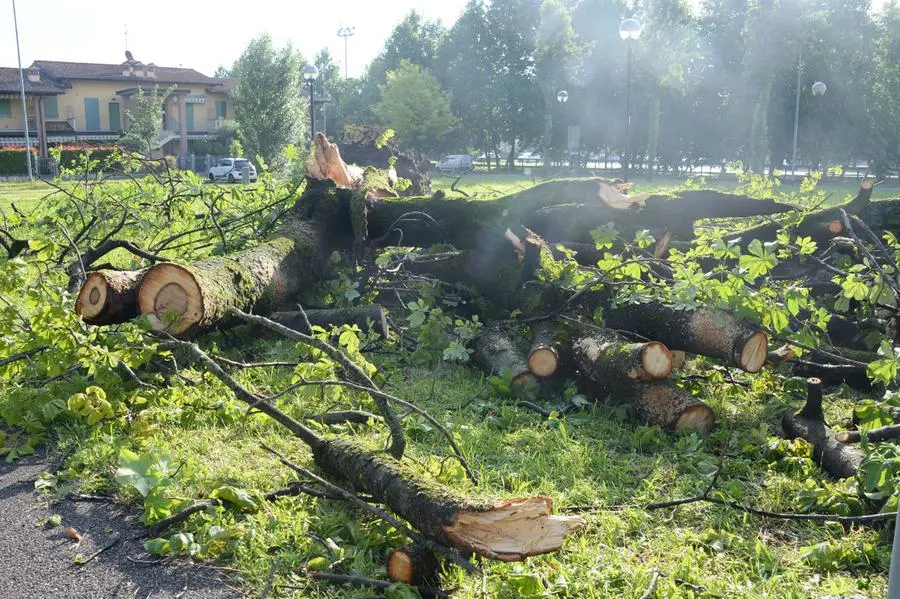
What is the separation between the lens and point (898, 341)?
5277 mm

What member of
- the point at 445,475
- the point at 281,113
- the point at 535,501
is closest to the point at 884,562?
the point at 535,501

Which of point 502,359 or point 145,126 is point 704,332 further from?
point 145,126

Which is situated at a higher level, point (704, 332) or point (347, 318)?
point (704, 332)

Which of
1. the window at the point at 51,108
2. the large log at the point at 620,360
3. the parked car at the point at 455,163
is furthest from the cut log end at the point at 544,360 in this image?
the window at the point at 51,108

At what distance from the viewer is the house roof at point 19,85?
45.7 metres

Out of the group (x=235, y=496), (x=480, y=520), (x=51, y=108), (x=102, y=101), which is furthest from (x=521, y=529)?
(x=102, y=101)

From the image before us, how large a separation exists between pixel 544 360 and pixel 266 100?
134 feet

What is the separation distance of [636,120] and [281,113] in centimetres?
2303

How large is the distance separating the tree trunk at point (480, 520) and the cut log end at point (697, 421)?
1858 mm

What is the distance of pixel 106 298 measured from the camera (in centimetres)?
452

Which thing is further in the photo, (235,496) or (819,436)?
(819,436)

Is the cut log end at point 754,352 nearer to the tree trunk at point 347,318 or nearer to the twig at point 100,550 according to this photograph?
the tree trunk at point 347,318

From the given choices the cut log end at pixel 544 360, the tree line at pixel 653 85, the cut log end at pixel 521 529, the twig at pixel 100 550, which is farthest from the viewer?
the tree line at pixel 653 85

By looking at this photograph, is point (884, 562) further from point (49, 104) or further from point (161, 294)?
point (49, 104)
